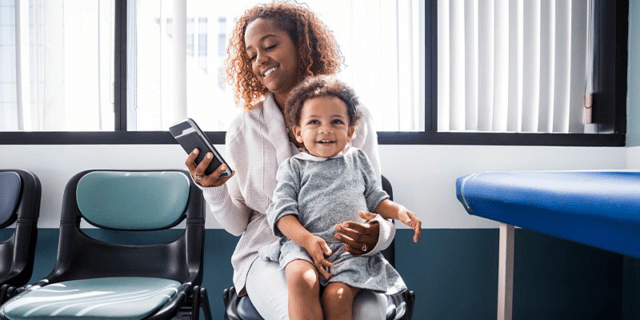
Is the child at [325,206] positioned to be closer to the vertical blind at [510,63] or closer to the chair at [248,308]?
the chair at [248,308]

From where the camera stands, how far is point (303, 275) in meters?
1.07

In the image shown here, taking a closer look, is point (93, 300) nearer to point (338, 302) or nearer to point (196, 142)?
point (196, 142)

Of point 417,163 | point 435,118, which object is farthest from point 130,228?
point 435,118

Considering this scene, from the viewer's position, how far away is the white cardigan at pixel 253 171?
1414mm

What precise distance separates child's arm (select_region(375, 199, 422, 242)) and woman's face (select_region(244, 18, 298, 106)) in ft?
1.75

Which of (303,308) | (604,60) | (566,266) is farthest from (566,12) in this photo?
(303,308)

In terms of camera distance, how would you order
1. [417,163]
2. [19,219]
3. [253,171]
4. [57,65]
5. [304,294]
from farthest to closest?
[57,65] → [417,163] → [19,219] → [253,171] → [304,294]

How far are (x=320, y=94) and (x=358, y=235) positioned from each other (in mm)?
408

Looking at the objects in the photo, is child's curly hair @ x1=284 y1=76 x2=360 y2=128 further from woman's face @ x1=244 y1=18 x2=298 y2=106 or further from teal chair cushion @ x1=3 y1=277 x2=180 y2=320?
teal chair cushion @ x1=3 y1=277 x2=180 y2=320

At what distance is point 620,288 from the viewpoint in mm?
2393

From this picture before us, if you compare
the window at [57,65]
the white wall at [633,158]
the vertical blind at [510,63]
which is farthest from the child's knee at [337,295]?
the white wall at [633,158]

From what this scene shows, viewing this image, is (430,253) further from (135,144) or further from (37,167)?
(37,167)

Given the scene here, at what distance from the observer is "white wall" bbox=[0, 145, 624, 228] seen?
7.55ft

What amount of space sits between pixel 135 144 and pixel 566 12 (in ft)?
8.00
